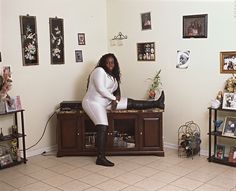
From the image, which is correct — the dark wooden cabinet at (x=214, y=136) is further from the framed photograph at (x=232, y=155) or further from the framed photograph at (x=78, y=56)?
the framed photograph at (x=78, y=56)

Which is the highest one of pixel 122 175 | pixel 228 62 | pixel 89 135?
pixel 228 62

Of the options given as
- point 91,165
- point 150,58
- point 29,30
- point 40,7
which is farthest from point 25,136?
point 150,58

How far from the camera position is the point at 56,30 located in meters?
4.40

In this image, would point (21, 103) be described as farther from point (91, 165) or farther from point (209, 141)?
point (209, 141)

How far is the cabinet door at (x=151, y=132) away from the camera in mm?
4148

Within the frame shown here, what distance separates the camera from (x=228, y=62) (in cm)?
384

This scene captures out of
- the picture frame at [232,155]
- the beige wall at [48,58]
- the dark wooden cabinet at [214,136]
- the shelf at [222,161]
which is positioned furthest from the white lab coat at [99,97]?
the picture frame at [232,155]

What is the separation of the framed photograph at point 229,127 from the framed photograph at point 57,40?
2.26 metres

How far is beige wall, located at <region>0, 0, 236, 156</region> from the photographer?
13.0 feet

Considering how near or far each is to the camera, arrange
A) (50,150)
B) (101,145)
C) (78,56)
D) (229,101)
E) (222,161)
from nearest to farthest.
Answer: (229,101) < (222,161) < (101,145) < (50,150) < (78,56)

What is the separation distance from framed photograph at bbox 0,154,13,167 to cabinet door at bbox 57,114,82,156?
62 cm

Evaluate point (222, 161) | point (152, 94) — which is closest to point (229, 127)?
point (222, 161)

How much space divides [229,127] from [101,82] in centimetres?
157

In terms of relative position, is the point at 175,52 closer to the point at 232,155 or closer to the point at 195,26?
the point at 195,26
